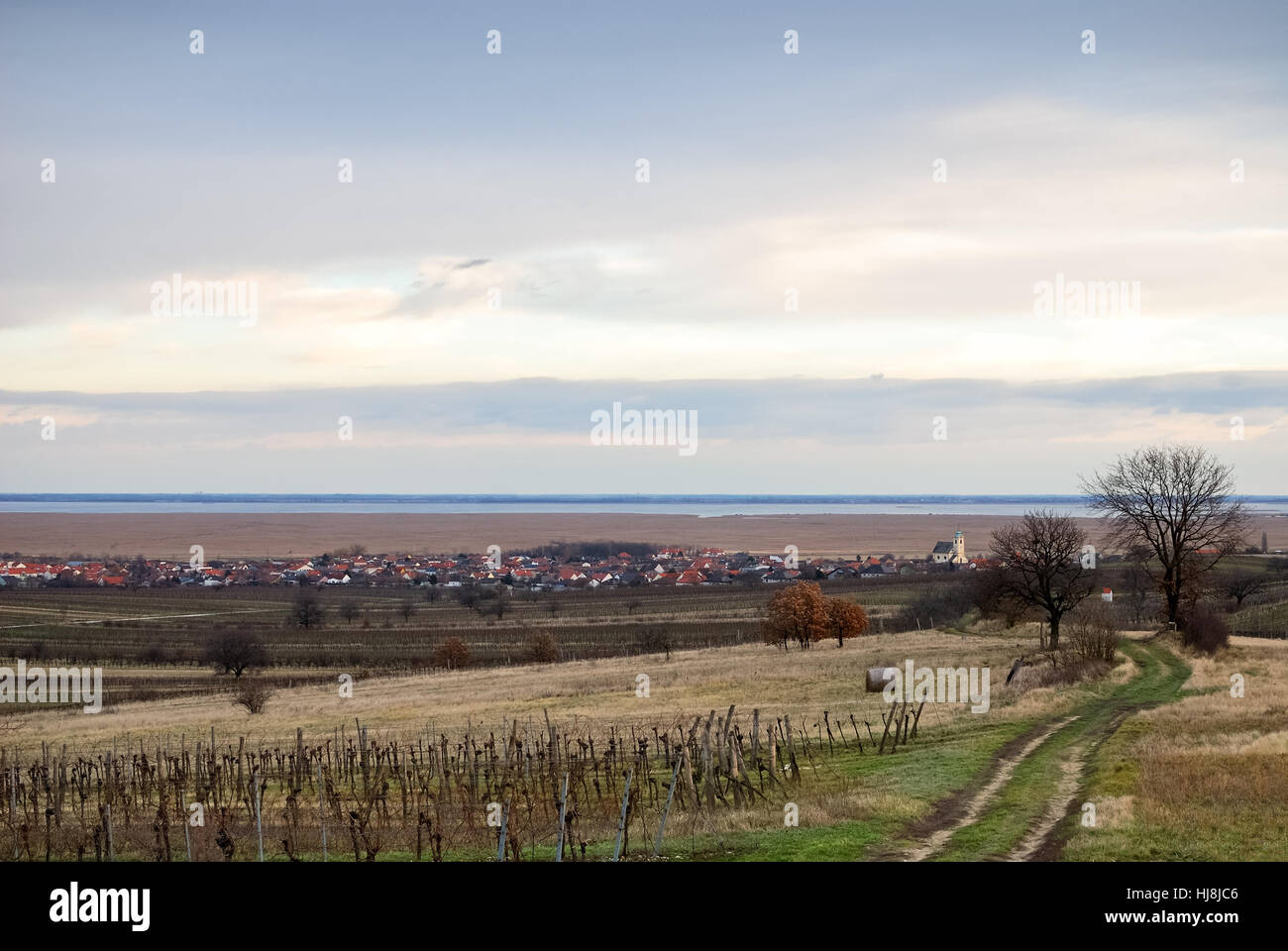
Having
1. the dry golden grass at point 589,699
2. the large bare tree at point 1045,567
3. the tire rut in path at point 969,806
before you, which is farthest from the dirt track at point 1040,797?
the large bare tree at point 1045,567

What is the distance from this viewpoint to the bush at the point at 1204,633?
47.0 meters

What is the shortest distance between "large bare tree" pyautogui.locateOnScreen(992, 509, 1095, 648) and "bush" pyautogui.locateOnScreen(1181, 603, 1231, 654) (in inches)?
238

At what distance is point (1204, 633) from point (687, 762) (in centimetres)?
3511

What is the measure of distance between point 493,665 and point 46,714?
2824 cm

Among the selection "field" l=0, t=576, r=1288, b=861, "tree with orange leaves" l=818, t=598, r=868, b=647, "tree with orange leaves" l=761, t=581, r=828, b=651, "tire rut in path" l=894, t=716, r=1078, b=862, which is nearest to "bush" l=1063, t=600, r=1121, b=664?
"field" l=0, t=576, r=1288, b=861

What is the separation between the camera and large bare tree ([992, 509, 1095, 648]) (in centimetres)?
5669

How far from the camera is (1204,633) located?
47844mm

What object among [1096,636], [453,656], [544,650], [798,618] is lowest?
[453,656]

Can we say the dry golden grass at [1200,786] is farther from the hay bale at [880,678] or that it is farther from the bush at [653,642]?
the bush at [653,642]

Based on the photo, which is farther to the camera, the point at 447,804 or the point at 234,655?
the point at 234,655

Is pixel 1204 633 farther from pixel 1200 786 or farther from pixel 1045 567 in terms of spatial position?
pixel 1200 786

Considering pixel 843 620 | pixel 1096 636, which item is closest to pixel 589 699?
pixel 1096 636
